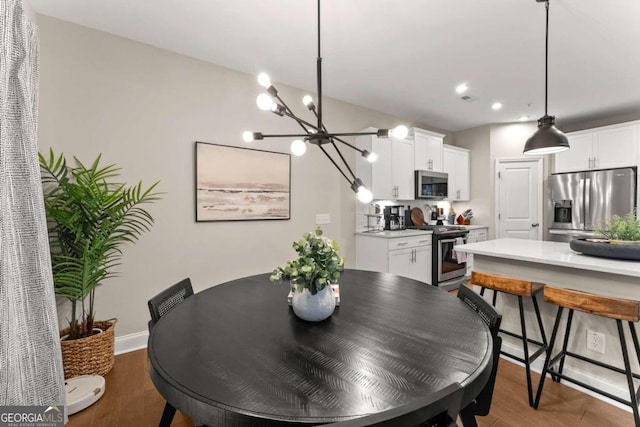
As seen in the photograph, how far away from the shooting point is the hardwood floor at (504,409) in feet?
5.66

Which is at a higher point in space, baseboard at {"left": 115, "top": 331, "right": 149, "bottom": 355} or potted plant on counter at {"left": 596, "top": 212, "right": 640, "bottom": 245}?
potted plant on counter at {"left": 596, "top": 212, "right": 640, "bottom": 245}

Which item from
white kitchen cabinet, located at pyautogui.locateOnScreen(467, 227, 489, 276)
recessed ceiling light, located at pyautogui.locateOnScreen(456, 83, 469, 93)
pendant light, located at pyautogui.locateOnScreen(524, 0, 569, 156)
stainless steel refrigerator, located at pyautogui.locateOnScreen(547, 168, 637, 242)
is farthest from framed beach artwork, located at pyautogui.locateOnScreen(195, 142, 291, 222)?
stainless steel refrigerator, located at pyautogui.locateOnScreen(547, 168, 637, 242)

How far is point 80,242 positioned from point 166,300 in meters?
1.12

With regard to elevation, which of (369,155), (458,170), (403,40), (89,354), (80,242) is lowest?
(89,354)

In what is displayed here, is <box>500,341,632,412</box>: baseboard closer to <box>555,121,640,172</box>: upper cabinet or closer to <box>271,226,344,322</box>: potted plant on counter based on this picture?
<box>271,226,344,322</box>: potted plant on counter

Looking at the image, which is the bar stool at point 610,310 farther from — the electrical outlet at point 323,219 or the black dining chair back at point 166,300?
the electrical outlet at point 323,219

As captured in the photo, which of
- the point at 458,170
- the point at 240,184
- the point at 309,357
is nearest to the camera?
the point at 309,357

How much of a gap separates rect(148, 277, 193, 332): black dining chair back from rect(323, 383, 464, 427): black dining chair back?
110 centimetres

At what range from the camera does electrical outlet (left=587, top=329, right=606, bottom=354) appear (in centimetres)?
199

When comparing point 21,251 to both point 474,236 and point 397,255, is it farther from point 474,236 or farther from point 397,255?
point 474,236

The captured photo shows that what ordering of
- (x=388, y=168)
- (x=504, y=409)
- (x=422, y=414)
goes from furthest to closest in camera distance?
(x=388, y=168) < (x=504, y=409) < (x=422, y=414)

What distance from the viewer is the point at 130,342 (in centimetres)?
258

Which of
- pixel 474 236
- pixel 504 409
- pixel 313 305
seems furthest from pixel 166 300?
pixel 474 236
